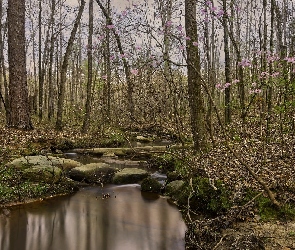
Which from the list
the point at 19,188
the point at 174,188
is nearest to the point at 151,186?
the point at 174,188

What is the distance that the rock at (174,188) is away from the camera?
801cm

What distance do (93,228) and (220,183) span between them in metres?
2.69

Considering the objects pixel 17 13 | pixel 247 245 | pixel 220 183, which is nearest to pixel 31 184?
pixel 220 183

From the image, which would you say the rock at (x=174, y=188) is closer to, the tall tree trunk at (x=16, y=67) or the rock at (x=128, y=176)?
the rock at (x=128, y=176)

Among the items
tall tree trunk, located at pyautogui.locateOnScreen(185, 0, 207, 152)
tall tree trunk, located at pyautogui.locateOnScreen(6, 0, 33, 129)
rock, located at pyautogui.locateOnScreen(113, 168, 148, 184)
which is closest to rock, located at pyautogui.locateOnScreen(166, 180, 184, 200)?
tall tree trunk, located at pyautogui.locateOnScreen(185, 0, 207, 152)

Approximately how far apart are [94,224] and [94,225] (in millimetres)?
52

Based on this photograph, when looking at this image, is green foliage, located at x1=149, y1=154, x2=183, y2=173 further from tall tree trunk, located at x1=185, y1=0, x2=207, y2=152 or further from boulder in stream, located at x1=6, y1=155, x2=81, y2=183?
boulder in stream, located at x1=6, y1=155, x2=81, y2=183

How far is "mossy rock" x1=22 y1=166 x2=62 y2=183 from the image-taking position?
822cm

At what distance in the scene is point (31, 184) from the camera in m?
7.85

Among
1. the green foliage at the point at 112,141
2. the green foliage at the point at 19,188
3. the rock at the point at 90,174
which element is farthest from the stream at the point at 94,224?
the green foliage at the point at 112,141

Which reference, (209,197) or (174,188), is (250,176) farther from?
(174,188)

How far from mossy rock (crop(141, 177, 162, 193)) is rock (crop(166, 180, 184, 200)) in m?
0.38

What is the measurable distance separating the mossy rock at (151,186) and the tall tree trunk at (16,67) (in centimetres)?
672

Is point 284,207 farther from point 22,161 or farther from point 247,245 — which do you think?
point 22,161
